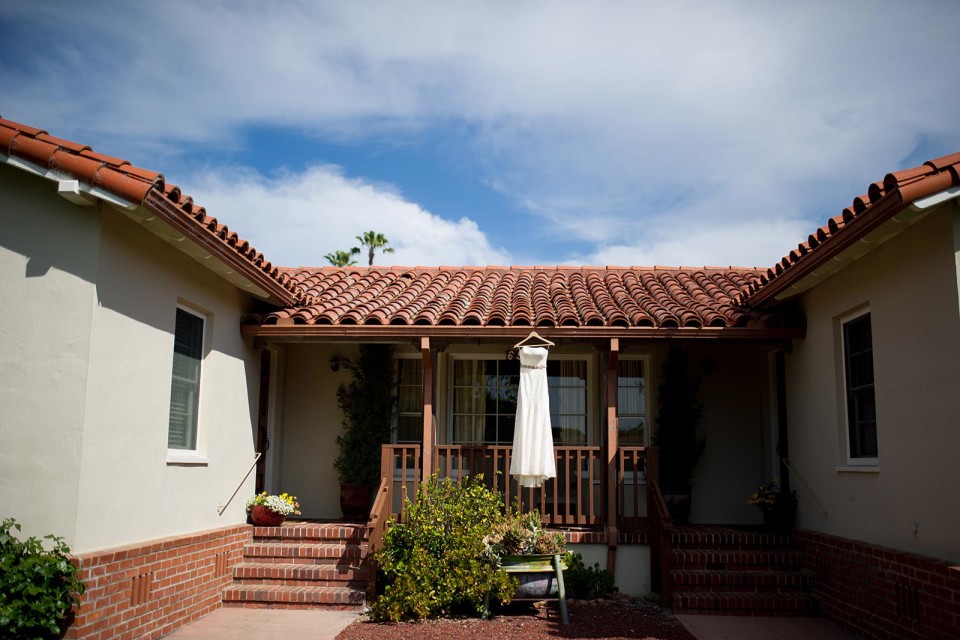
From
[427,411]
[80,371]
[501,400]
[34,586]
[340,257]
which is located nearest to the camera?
[34,586]

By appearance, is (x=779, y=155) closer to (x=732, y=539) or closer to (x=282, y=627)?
(x=732, y=539)

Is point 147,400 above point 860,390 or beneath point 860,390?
beneath

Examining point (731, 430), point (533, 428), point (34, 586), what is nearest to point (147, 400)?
point (34, 586)

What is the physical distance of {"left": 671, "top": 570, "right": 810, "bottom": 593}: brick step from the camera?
8297 millimetres

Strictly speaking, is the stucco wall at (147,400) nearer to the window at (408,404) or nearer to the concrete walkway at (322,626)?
the concrete walkway at (322,626)

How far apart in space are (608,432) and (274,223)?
46.0 feet

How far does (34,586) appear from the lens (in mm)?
5207

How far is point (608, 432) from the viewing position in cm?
905

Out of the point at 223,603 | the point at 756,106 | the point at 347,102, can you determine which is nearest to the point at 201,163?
the point at 347,102

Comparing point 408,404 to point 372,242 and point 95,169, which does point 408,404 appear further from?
point 372,242

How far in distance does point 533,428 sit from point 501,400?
2.80 meters

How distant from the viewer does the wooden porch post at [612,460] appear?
8703 mm

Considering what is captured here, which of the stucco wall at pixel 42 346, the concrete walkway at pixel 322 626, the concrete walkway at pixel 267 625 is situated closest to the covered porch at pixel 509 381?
the concrete walkway at pixel 322 626

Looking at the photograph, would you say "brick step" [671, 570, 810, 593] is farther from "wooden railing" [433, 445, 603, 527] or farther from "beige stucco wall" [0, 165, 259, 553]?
"beige stucco wall" [0, 165, 259, 553]
